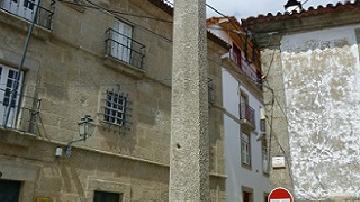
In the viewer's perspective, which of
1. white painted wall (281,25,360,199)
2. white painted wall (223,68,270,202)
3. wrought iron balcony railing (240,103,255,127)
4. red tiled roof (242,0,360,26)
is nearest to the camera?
white painted wall (281,25,360,199)

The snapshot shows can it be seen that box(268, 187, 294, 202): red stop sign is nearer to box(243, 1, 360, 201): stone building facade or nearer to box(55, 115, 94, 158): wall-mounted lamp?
box(243, 1, 360, 201): stone building facade

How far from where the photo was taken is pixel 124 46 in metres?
12.3

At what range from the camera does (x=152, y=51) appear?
1344 cm

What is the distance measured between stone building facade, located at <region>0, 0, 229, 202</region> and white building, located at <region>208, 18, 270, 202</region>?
3815 millimetres

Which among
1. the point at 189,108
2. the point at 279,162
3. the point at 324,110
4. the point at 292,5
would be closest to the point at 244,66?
the point at 292,5

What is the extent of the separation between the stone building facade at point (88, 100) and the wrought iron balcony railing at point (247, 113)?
558 centimetres

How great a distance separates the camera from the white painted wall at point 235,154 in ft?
52.8

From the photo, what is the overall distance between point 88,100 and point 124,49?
204cm

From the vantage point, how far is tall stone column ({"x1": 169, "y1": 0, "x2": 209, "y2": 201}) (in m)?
4.34

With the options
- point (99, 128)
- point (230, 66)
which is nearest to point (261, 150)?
point (230, 66)

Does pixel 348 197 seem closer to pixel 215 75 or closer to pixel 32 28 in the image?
pixel 32 28

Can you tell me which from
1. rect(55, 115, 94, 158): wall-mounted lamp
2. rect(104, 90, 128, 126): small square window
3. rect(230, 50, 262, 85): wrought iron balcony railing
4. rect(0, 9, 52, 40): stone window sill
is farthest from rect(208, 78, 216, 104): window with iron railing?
rect(0, 9, 52, 40): stone window sill

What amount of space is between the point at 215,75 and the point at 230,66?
1545mm

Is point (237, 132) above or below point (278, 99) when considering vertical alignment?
above
